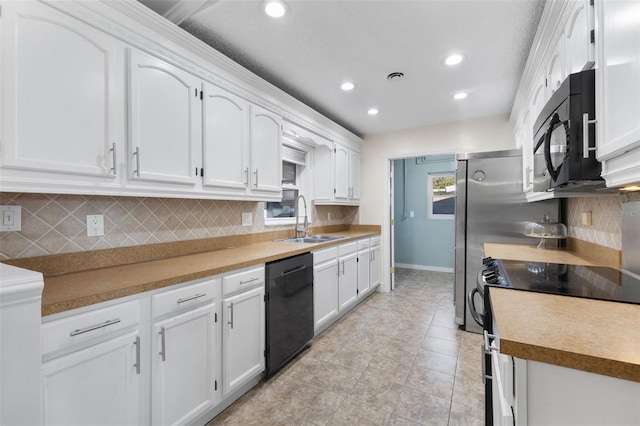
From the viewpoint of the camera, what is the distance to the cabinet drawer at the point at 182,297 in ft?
4.47

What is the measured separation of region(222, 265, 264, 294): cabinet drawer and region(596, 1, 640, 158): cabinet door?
1789 mm

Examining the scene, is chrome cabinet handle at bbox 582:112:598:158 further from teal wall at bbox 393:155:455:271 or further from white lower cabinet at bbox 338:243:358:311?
teal wall at bbox 393:155:455:271

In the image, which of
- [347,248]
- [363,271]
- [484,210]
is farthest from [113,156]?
[484,210]

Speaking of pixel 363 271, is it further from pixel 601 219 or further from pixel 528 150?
pixel 601 219

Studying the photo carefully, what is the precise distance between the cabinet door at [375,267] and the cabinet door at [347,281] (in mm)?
541

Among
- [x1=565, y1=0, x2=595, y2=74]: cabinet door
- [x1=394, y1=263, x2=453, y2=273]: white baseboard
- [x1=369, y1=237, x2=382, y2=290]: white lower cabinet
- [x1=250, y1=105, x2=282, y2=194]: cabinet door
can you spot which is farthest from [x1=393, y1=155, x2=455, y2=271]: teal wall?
[x1=565, y1=0, x2=595, y2=74]: cabinet door

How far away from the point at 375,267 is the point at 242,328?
8.75ft

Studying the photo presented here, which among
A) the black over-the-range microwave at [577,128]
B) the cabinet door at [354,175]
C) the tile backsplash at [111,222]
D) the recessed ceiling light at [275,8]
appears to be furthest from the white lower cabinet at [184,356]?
the cabinet door at [354,175]

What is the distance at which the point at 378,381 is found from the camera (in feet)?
6.73

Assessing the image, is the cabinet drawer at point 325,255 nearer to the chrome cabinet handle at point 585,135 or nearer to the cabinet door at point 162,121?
the cabinet door at point 162,121

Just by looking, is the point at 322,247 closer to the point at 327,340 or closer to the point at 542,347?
the point at 327,340

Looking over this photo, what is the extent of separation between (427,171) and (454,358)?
3.93m

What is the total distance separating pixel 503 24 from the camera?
1852mm

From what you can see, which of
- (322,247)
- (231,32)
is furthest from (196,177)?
(322,247)
